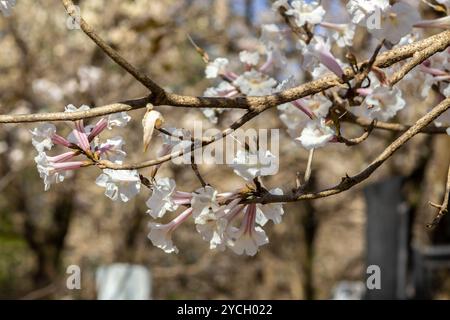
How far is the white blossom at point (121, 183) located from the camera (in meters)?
1.04

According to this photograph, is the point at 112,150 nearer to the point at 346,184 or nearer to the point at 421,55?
the point at 346,184

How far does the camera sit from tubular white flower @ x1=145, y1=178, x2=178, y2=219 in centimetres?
104

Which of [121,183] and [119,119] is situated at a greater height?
[119,119]

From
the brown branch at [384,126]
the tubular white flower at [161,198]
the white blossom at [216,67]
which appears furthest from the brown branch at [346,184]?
the white blossom at [216,67]

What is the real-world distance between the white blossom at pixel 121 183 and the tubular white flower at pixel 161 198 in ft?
0.09

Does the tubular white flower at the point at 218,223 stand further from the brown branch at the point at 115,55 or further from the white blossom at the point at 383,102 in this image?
the white blossom at the point at 383,102

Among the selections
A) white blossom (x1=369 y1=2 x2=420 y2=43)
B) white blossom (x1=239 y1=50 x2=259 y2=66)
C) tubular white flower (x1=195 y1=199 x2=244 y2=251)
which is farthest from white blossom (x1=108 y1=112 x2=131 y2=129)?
white blossom (x1=239 y1=50 x2=259 y2=66)

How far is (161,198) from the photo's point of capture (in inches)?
40.8

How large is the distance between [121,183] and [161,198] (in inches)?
2.5

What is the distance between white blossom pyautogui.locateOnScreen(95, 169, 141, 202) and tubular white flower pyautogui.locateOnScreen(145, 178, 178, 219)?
3 cm

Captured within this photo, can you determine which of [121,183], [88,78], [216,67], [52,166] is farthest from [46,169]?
[88,78]

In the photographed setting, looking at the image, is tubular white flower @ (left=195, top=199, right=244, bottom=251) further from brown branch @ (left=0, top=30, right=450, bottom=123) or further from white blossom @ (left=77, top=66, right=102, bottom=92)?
white blossom @ (left=77, top=66, right=102, bottom=92)

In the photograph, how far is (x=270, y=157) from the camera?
96 cm
